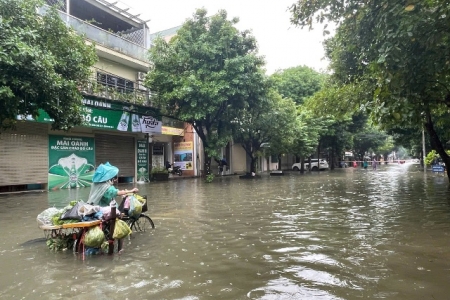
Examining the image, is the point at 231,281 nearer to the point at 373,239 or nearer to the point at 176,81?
the point at 373,239

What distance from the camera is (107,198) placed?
19.9 ft

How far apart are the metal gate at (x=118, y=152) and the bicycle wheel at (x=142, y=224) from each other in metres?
13.7

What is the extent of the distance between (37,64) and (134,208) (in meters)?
5.10

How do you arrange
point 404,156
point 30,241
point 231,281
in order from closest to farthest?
1. point 231,281
2. point 30,241
3. point 404,156

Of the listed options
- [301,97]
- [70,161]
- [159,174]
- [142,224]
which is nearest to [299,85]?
[301,97]

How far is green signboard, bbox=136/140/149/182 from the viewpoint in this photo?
22984mm

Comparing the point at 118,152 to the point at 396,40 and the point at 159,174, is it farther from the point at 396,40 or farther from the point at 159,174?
the point at 396,40

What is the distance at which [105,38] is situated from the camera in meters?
19.5

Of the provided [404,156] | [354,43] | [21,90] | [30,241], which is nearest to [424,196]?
[354,43]

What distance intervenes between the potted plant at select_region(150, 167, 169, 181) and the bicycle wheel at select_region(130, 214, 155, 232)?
16760 millimetres

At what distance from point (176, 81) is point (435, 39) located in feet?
49.5

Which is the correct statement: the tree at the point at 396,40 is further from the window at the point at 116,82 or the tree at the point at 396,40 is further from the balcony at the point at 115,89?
the window at the point at 116,82

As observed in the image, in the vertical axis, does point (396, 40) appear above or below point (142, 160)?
above

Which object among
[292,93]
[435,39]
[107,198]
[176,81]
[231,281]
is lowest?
[231,281]
